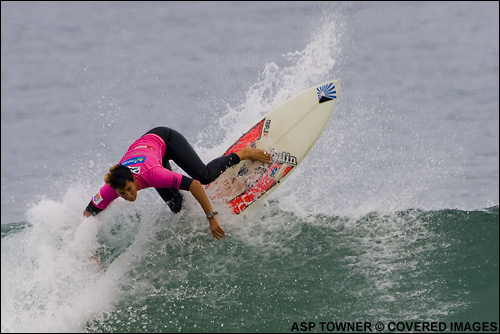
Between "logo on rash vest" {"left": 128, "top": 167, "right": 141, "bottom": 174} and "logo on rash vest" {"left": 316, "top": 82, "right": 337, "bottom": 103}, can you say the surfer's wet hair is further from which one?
"logo on rash vest" {"left": 316, "top": 82, "right": 337, "bottom": 103}

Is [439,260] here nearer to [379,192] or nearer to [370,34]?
[379,192]

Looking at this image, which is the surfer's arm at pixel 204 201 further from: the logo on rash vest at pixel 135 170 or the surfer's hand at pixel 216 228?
the logo on rash vest at pixel 135 170

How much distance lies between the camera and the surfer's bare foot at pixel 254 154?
6512mm

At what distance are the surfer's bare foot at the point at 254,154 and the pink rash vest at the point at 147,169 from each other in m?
0.85

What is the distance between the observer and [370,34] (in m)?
15.5

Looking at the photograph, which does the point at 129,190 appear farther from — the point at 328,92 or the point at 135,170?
the point at 328,92

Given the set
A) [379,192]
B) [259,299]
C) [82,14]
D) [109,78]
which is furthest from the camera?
[82,14]

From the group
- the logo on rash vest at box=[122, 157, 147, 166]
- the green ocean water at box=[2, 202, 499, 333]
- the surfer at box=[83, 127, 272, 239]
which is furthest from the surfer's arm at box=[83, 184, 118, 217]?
the green ocean water at box=[2, 202, 499, 333]

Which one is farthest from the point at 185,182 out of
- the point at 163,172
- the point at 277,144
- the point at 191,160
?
the point at 277,144

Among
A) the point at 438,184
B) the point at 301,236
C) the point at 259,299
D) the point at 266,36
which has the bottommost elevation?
the point at 259,299

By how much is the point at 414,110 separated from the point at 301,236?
584cm

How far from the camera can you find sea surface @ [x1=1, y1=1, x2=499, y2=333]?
547 cm

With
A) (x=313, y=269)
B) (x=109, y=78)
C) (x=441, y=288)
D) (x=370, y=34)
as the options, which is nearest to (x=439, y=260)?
(x=441, y=288)

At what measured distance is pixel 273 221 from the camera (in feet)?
21.7
